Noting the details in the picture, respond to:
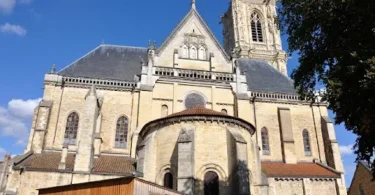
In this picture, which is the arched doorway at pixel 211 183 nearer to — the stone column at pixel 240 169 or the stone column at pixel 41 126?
the stone column at pixel 240 169

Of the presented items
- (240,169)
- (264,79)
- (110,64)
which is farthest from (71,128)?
(264,79)

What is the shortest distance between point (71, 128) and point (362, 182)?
24757mm

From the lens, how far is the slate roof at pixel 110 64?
93.6 feet

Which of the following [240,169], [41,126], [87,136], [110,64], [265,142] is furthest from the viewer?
[110,64]

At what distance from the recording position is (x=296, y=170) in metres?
25.3

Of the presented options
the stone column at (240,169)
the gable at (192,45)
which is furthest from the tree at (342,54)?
the gable at (192,45)

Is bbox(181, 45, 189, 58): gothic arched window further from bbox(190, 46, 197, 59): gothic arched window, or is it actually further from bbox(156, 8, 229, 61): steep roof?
bbox(156, 8, 229, 61): steep roof

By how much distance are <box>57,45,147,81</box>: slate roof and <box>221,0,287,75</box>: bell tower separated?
51.1 feet

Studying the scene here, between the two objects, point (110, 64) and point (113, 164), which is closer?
point (113, 164)

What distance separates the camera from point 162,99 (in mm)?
26750

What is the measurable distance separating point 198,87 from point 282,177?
9.72 metres

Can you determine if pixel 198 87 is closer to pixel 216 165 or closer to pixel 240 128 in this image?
pixel 240 128

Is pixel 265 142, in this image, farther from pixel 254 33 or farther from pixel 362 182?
pixel 254 33

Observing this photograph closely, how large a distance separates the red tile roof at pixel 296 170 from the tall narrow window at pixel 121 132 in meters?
10.9
